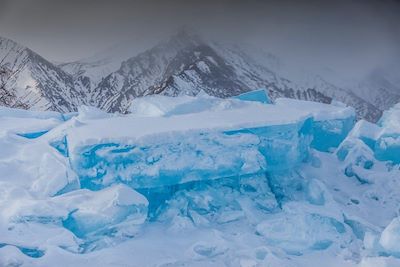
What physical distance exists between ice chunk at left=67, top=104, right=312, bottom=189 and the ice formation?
0.01 meters

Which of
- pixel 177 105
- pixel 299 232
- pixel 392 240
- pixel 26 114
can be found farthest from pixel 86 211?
pixel 26 114

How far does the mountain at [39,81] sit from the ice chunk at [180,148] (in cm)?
7051

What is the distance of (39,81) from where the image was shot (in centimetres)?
8756

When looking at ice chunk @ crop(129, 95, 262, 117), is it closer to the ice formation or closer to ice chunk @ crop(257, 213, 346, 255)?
the ice formation

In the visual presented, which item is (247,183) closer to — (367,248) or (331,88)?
(367,248)

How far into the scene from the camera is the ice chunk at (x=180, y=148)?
672 centimetres

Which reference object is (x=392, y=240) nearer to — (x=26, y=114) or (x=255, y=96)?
(x=255, y=96)

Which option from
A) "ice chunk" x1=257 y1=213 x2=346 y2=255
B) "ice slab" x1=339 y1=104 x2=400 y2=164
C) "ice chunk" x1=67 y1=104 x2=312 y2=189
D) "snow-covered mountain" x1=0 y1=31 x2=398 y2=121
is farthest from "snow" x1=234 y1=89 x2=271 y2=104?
"snow-covered mountain" x1=0 y1=31 x2=398 y2=121

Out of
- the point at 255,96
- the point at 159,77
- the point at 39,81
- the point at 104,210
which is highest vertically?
the point at 255,96

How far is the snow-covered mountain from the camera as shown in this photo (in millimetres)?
86750

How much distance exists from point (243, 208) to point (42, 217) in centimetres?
267

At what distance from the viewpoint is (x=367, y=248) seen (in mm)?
6215

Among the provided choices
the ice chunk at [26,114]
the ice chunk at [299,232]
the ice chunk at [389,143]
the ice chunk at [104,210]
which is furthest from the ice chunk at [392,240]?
the ice chunk at [26,114]

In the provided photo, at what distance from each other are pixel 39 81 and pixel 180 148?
85577mm
